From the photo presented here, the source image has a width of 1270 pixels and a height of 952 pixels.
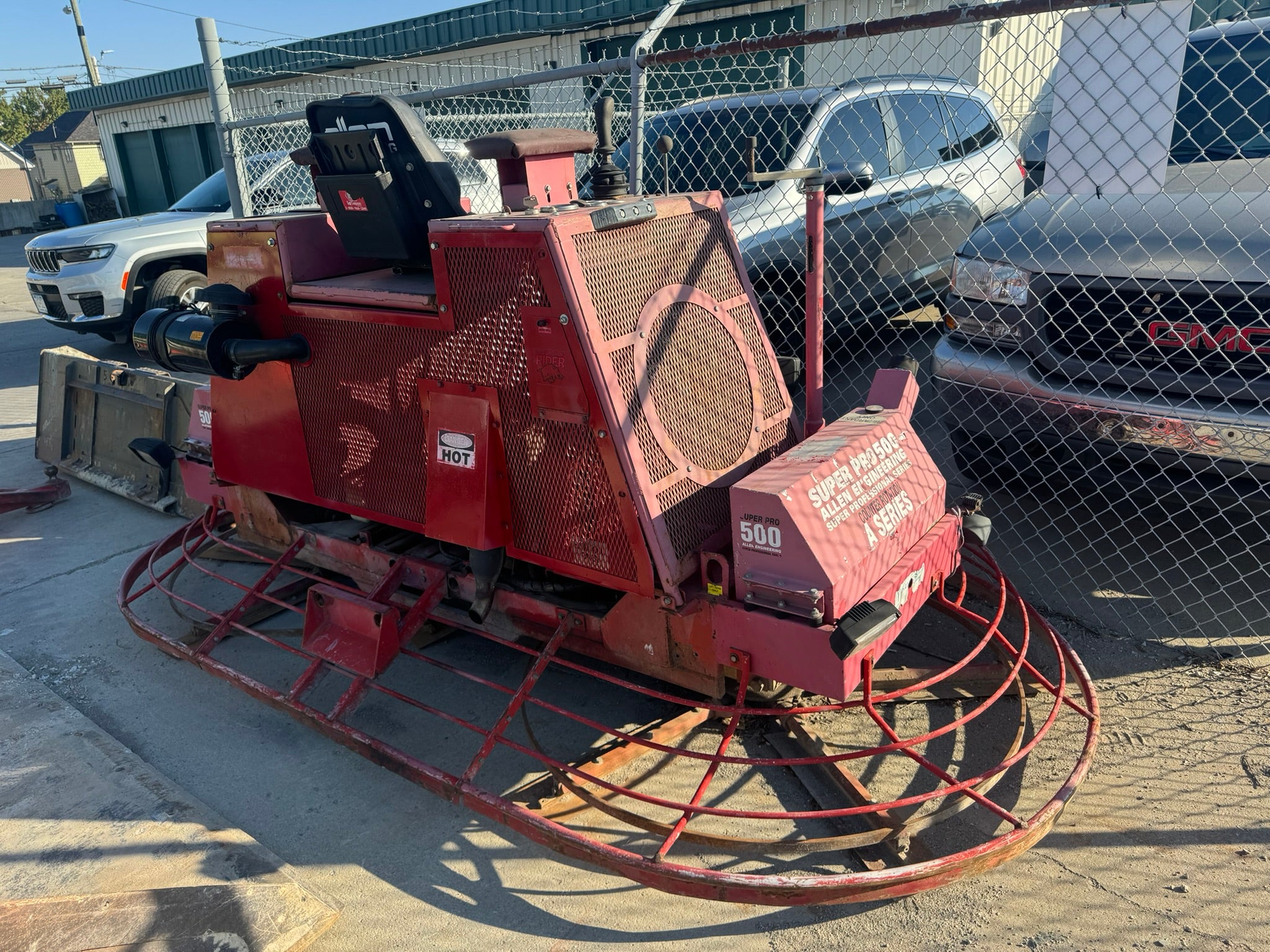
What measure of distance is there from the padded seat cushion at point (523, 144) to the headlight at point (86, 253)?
24.3 feet

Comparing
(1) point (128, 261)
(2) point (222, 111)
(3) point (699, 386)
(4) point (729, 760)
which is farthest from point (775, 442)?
(1) point (128, 261)

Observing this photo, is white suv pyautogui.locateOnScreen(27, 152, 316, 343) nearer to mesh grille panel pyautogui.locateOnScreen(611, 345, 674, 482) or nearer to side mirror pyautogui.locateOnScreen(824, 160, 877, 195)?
side mirror pyautogui.locateOnScreen(824, 160, 877, 195)

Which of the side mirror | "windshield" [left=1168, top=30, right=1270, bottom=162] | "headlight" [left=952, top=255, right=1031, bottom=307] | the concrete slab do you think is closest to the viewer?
the concrete slab

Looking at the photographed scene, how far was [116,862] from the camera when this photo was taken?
8.69ft

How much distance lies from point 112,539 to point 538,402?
361 centimetres

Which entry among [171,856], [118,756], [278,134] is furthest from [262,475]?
[278,134]

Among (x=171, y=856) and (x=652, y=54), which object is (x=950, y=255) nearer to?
(x=652, y=54)

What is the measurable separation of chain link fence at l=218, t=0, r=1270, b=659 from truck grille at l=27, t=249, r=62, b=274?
4556mm

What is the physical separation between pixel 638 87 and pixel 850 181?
4.67ft

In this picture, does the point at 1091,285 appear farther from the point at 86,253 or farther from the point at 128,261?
the point at 86,253

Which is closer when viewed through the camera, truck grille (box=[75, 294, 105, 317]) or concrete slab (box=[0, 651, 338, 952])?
concrete slab (box=[0, 651, 338, 952])

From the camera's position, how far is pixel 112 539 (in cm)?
513

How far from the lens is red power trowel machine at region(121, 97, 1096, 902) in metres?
2.57

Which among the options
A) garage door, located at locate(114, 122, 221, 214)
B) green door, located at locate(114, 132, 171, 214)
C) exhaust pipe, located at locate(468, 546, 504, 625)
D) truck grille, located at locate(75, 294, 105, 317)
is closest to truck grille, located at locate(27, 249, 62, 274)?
truck grille, located at locate(75, 294, 105, 317)
